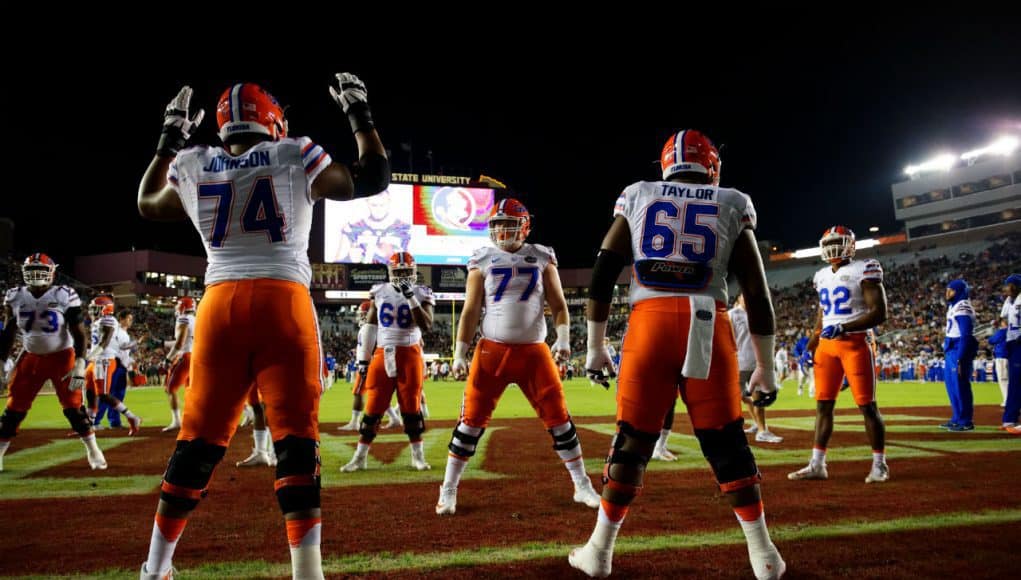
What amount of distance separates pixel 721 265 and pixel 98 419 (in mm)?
12948

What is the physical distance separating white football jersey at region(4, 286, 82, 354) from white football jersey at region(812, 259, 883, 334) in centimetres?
809

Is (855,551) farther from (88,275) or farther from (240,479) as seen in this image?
(88,275)

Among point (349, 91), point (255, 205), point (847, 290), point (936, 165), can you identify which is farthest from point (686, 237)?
point (936, 165)

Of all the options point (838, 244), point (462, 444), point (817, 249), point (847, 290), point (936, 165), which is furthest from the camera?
point (817, 249)

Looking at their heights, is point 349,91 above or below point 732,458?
above

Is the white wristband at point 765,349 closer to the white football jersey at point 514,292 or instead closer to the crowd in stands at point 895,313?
the white football jersey at point 514,292

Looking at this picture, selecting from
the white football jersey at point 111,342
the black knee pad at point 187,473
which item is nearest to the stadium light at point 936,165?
the white football jersey at point 111,342

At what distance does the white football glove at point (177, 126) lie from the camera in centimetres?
340

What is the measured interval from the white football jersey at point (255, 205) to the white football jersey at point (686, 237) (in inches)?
69.5

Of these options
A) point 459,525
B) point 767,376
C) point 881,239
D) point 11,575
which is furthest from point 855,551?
point 881,239

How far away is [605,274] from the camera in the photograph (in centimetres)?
364

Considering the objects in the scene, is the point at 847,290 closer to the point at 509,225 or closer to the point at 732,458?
the point at 509,225

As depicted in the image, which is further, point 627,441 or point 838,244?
point 838,244

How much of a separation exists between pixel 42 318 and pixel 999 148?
67.4m
